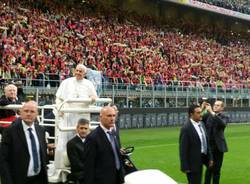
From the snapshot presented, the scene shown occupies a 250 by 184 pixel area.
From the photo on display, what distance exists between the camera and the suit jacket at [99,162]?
708 centimetres

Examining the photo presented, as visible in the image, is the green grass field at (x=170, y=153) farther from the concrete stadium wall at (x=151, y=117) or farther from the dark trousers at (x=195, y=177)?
the dark trousers at (x=195, y=177)

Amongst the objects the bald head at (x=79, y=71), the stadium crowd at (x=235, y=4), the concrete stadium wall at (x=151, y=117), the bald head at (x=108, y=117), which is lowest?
the concrete stadium wall at (x=151, y=117)

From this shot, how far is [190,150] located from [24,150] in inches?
137

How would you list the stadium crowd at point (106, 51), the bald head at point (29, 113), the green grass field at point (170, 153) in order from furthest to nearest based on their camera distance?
the stadium crowd at point (106, 51), the green grass field at point (170, 153), the bald head at point (29, 113)

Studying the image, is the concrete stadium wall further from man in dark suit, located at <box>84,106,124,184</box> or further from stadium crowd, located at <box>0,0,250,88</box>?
man in dark suit, located at <box>84,106,124,184</box>

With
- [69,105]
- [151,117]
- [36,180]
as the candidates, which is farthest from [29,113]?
[151,117]

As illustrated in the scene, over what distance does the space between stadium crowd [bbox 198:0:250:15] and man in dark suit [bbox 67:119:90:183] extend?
145ft

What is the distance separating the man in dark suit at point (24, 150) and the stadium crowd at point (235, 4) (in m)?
45.9

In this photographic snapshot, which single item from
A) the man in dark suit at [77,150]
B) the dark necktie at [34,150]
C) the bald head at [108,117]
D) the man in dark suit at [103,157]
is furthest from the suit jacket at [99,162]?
the man in dark suit at [77,150]

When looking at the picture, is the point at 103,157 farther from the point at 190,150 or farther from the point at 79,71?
the point at 79,71

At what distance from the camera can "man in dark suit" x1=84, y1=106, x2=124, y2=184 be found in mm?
7086

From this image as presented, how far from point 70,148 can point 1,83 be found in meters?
14.1

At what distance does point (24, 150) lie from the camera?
7184mm

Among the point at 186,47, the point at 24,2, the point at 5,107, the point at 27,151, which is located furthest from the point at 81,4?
the point at 27,151
